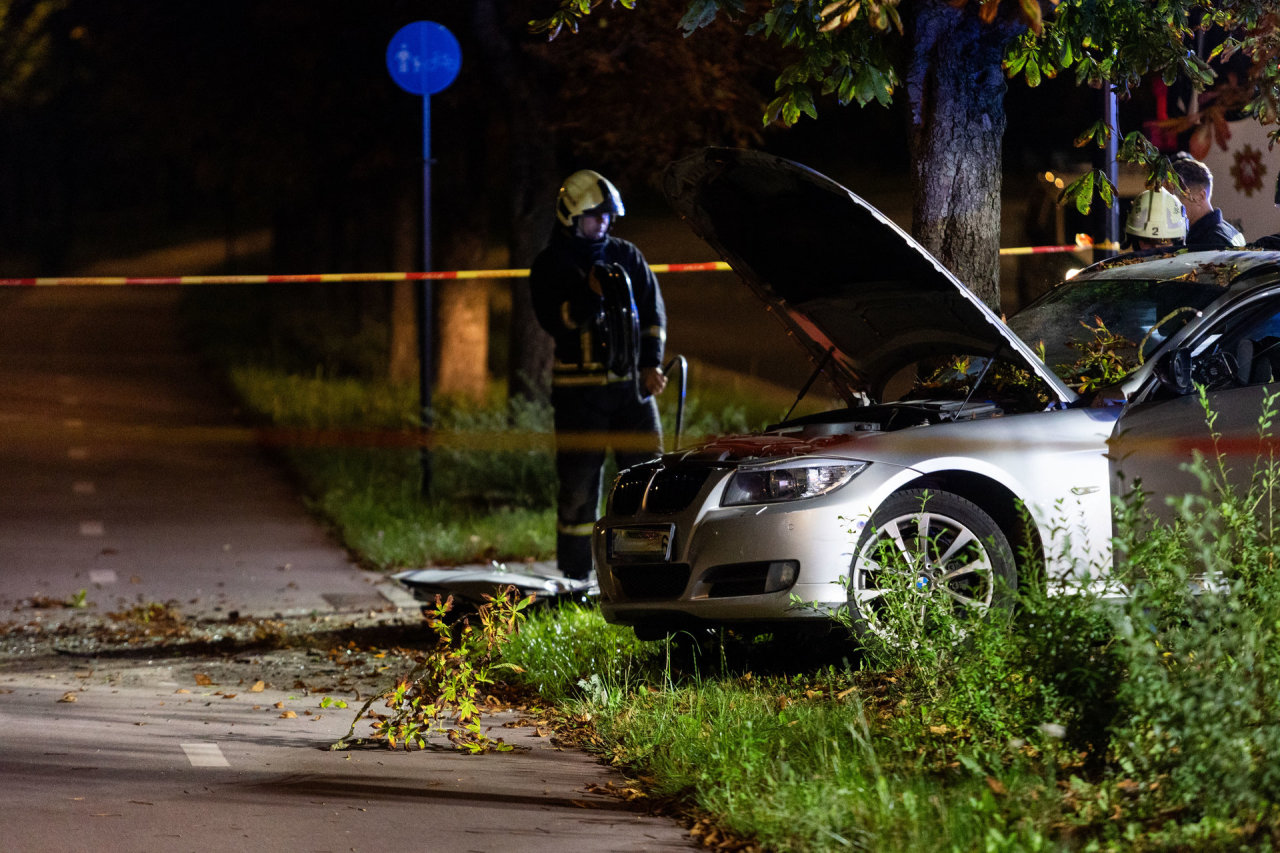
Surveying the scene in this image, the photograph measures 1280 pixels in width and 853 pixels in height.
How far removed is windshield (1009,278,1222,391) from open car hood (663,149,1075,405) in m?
0.39

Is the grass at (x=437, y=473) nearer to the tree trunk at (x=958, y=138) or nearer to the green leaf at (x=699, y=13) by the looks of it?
the tree trunk at (x=958, y=138)

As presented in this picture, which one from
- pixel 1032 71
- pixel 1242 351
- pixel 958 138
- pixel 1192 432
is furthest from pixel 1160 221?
pixel 1192 432

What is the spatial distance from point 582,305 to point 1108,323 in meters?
2.97

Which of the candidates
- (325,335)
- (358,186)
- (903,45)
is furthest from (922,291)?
(325,335)

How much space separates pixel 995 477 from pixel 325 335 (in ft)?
81.6

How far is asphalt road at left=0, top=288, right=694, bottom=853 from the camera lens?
4770 mm

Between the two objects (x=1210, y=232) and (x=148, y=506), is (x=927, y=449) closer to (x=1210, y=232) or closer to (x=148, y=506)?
(x=1210, y=232)

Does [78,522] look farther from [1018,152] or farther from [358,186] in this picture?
[1018,152]

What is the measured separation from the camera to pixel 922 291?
647cm

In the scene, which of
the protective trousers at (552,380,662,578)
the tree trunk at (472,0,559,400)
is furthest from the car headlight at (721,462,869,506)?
the tree trunk at (472,0,559,400)

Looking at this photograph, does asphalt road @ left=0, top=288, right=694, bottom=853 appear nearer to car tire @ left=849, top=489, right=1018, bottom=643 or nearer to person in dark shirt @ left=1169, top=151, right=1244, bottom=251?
car tire @ left=849, top=489, right=1018, bottom=643

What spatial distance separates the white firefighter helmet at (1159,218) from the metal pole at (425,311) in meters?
4.89

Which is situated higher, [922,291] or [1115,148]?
[1115,148]

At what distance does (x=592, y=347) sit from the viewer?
8.85 meters
